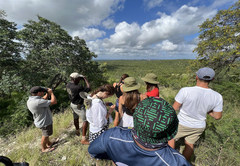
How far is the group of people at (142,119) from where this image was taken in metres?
0.70

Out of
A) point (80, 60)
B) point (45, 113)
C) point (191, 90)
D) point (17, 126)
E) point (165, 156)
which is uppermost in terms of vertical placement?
point (80, 60)

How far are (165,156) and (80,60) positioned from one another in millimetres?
7206

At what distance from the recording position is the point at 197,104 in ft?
5.47

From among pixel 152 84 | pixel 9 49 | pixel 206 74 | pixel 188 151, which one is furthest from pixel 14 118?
pixel 206 74

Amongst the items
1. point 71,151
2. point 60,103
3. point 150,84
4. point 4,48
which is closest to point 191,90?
point 150,84

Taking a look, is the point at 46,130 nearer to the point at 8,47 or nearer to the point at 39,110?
the point at 39,110

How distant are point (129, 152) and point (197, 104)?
1481mm

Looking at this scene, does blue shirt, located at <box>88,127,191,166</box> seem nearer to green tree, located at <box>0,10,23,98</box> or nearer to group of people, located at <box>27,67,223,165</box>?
group of people, located at <box>27,67,223,165</box>

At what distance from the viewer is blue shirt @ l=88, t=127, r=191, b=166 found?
76 cm

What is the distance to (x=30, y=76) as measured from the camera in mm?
4828

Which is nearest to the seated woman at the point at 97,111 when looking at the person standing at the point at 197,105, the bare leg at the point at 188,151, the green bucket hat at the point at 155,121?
the green bucket hat at the point at 155,121

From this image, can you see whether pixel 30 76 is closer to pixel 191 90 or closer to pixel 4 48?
pixel 4 48

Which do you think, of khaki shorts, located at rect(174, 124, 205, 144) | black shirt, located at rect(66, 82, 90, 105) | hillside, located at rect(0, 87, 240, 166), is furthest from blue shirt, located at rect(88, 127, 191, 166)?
black shirt, located at rect(66, 82, 90, 105)

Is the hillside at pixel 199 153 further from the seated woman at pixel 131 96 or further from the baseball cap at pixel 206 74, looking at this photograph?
the baseball cap at pixel 206 74
